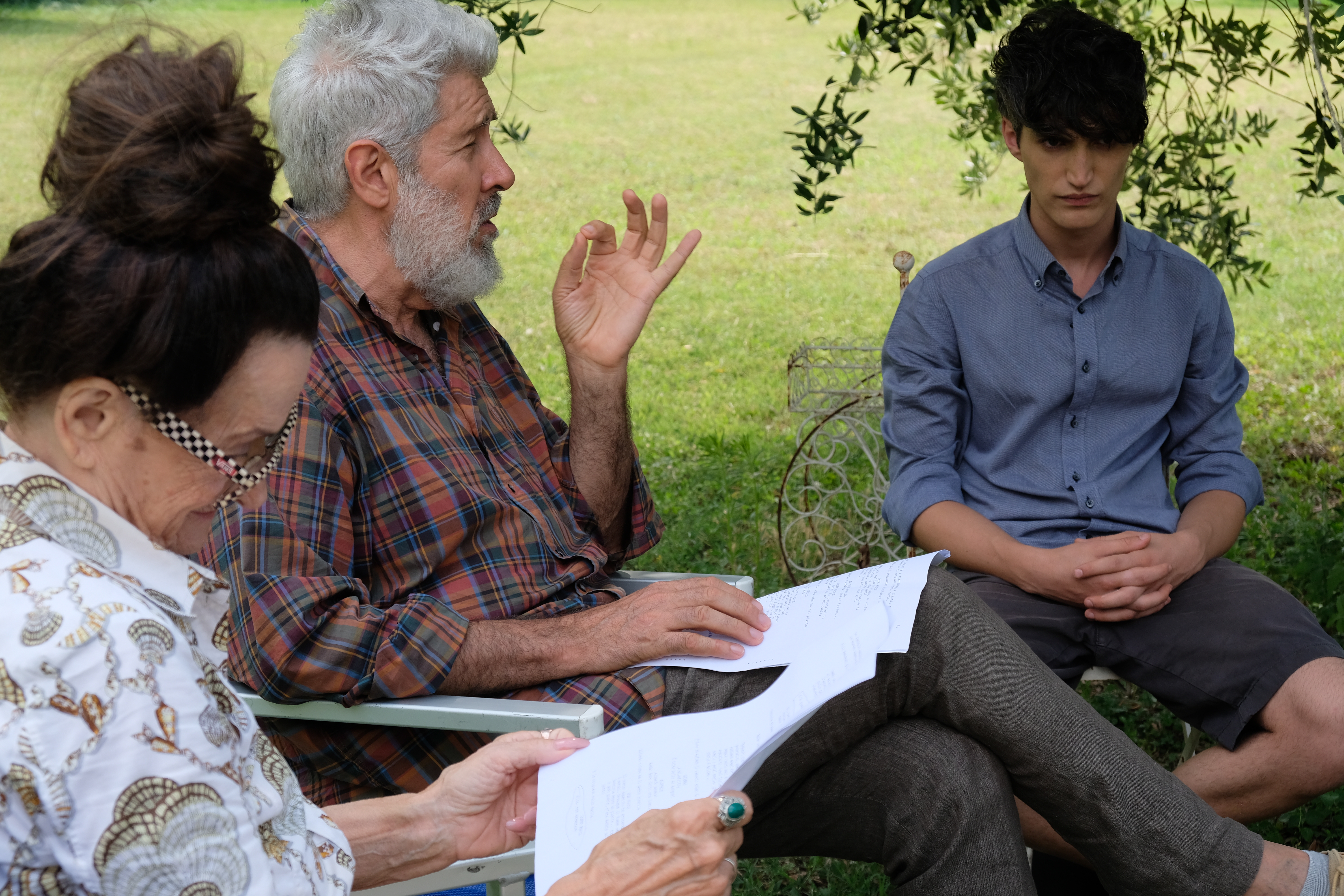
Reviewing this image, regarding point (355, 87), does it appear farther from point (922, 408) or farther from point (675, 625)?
point (922, 408)

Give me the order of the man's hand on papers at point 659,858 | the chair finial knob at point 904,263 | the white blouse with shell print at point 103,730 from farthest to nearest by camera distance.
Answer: the chair finial knob at point 904,263
the man's hand on papers at point 659,858
the white blouse with shell print at point 103,730

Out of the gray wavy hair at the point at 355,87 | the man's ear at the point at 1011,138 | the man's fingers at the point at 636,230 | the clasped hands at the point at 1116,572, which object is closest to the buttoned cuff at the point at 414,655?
the gray wavy hair at the point at 355,87

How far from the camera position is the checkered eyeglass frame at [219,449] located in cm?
126

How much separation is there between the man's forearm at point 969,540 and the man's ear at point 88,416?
183 centimetres

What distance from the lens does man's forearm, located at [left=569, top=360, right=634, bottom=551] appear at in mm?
→ 2652

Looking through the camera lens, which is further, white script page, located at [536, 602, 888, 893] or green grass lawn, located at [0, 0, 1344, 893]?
green grass lawn, located at [0, 0, 1344, 893]

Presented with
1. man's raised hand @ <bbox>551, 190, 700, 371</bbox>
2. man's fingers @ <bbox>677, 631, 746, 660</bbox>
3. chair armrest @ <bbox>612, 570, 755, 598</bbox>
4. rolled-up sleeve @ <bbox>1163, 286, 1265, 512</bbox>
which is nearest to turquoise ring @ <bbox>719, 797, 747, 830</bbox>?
man's fingers @ <bbox>677, 631, 746, 660</bbox>

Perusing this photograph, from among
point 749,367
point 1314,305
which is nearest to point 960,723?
point 749,367

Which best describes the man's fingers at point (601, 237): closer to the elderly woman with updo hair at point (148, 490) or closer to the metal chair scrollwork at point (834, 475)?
the elderly woman with updo hair at point (148, 490)

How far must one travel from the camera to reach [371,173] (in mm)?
2412

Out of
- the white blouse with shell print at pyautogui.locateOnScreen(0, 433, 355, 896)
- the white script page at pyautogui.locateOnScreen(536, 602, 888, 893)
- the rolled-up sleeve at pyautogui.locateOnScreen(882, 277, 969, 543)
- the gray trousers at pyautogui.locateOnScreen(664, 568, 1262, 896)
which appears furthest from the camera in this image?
the rolled-up sleeve at pyautogui.locateOnScreen(882, 277, 969, 543)

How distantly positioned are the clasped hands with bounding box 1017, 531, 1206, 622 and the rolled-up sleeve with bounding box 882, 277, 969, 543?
0.88 feet

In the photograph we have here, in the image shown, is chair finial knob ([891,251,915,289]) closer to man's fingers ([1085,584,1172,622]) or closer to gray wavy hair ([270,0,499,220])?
man's fingers ([1085,584,1172,622])

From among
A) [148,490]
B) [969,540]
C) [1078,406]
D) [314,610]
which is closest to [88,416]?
[148,490]
